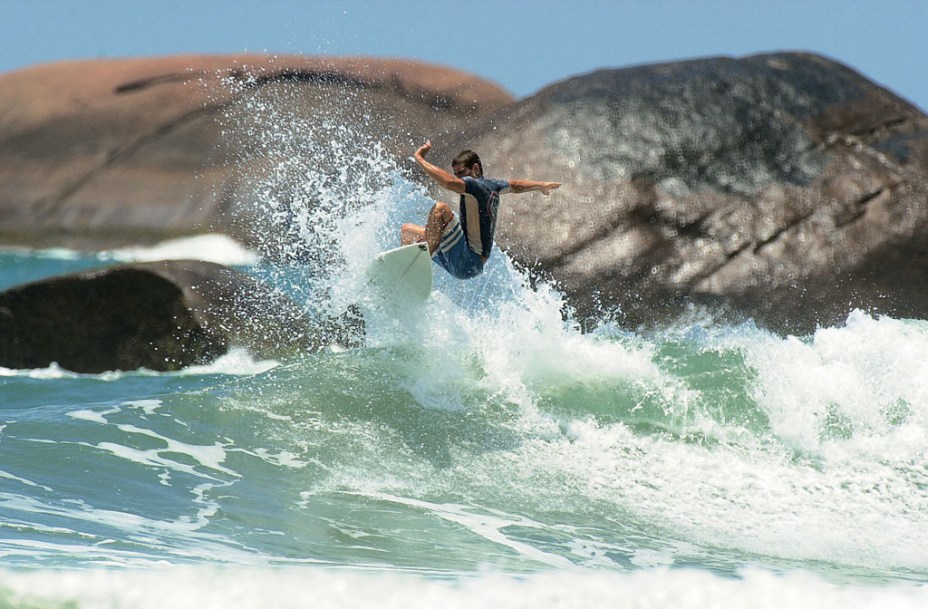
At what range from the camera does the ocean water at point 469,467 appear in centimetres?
472

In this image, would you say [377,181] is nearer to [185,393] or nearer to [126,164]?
[185,393]

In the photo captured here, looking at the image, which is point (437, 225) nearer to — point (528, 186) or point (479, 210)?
point (479, 210)

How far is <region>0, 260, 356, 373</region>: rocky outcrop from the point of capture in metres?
8.98

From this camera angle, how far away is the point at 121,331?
913cm

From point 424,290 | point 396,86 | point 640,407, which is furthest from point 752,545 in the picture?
point 396,86

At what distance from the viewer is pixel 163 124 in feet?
70.2

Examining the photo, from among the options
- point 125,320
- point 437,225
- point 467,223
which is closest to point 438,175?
point 467,223

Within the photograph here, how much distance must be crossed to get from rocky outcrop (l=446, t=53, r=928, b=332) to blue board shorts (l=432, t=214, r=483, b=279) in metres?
3.44

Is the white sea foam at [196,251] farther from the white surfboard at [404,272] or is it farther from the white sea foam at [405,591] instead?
the white sea foam at [405,591]

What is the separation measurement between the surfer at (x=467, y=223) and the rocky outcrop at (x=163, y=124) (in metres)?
11.2

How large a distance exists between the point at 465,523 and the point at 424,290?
240 cm

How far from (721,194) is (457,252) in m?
4.81

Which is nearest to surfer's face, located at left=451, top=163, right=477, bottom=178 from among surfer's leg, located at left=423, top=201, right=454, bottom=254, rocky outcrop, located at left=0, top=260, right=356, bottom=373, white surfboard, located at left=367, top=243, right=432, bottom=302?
surfer's leg, located at left=423, top=201, right=454, bottom=254

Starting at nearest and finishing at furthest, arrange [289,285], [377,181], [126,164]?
[289,285]
[377,181]
[126,164]
